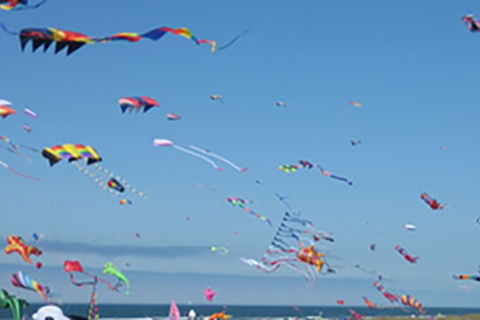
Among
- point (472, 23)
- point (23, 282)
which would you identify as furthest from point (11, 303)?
point (472, 23)

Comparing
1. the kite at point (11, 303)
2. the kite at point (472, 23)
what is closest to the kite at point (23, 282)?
the kite at point (11, 303)

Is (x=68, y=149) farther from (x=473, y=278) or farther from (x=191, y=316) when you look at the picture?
(x=191, y=316)

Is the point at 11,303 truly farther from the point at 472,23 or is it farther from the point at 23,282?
the point at 472,23

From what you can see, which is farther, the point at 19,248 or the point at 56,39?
the point at 19,248

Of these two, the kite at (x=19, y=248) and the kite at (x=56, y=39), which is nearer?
the kite at (x=56, y=39)

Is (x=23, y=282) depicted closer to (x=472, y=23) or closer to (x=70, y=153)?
(x=70, y=153)

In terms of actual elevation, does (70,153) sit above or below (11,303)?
above

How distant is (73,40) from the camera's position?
19203mm

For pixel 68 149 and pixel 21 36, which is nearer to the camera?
pixel 21 36

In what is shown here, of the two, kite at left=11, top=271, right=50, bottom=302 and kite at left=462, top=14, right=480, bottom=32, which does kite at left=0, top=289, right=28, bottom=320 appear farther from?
kite at left=462, top=14, right=480, bottom=32

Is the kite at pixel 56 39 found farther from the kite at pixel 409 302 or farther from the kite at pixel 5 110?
the kite at pixel 409 302

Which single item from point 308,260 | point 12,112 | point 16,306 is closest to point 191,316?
point 308,260

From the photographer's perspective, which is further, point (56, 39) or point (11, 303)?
point (11, 303)

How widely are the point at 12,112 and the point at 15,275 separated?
17.2 feet
